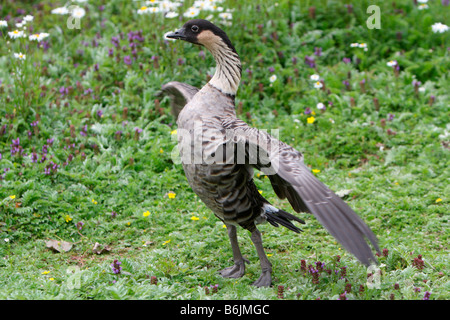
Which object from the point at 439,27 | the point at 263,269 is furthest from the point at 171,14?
the point at 263,269

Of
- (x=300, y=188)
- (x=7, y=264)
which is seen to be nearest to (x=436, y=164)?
(x=300, y=188)

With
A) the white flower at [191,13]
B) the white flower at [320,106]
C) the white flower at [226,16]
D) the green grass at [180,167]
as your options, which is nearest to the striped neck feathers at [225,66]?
the green grass at [180,167]

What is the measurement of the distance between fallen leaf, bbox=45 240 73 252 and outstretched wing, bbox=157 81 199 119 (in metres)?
1.93

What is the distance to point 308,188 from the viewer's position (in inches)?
172

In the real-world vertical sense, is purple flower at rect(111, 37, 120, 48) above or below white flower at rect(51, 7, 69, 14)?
below

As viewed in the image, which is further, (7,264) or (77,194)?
(77,194)

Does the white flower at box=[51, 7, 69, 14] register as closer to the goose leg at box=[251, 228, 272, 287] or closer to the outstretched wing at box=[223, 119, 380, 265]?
the outstretched wing at box=[223, 119, 380, 265]

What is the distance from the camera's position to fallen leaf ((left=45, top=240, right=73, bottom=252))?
19.6 ft

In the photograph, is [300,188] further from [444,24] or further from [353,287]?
[444,24]

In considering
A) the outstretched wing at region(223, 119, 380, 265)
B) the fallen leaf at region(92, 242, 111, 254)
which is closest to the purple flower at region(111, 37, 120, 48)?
the fallen leaf at region(92, 242, 111, 254)

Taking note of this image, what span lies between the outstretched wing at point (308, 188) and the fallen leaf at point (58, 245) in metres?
2.37

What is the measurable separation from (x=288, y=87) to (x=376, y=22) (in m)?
2.21

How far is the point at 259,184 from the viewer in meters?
7.32

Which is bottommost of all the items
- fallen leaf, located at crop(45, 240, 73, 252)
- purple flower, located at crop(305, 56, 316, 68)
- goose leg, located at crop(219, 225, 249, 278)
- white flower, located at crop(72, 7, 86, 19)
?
fallen leaf, located at crop(45, 240, 73, 252)
